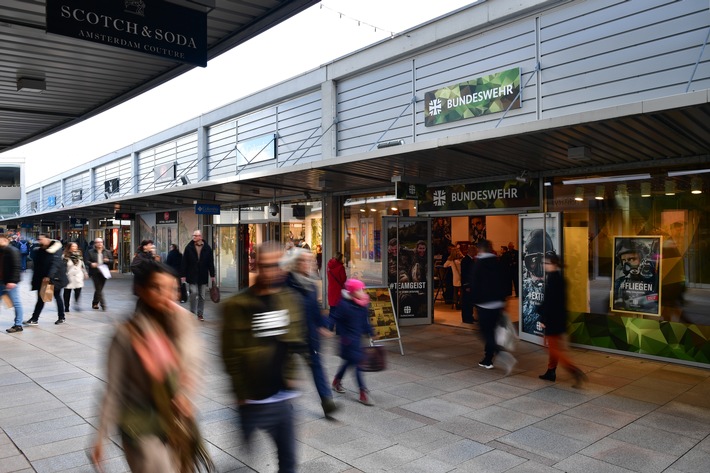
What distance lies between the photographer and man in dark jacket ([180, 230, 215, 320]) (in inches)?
442

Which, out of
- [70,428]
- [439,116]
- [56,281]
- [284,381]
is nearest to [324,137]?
[439,116]

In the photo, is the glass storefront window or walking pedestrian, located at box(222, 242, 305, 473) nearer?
walking pedestrian, located at box(222, 242, 305, 473)

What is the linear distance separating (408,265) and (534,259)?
8.79 ft

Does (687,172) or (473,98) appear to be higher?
(473,98)

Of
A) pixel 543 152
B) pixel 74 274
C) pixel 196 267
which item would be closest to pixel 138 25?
pixel 543 152

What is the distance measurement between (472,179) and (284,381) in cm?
807

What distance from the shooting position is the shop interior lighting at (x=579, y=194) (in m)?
8.91

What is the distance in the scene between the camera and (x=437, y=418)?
548 centimetres

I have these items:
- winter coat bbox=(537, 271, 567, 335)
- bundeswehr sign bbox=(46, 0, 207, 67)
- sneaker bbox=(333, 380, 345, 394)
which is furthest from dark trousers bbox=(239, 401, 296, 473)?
winter coat bbox=(537, 271, 567, 335)

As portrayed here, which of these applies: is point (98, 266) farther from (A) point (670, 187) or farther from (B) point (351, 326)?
(A) point (670, 187)

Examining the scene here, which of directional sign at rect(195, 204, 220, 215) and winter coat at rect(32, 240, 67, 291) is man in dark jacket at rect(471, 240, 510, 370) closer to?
winter coat at rect(32, 240, 67, 291)

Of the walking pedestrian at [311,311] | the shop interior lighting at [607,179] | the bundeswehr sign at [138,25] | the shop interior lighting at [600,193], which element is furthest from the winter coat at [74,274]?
the shop interior lighting at [600,193]

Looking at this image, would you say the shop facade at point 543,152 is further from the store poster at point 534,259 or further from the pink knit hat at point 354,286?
the pink knit hat at point 354,286

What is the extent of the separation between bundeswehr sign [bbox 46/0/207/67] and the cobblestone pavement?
2.83 m
